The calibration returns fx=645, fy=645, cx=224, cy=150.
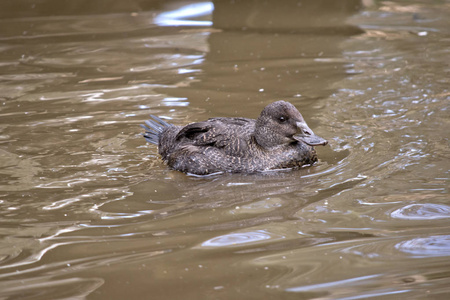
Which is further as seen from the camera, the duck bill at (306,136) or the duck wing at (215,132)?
the duck wing at (215,132)

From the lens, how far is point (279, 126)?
20.1 feet

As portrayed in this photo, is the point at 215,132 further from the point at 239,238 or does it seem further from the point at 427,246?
the point at 427,246

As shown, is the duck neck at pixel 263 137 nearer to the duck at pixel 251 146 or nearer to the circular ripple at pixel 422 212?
the duck at pixel 251 146

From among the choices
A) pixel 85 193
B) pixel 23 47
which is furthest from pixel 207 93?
pixel 23 47

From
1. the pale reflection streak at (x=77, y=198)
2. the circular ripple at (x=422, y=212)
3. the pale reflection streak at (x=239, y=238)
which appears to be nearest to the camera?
the pale reflection streak at (x=239, y=238)

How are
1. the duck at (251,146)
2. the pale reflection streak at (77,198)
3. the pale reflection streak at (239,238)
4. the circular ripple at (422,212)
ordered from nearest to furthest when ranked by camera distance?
the pale reflection streak at (239,238), the circular ripple at (422,212), the pale reflection streak at (77,198), the duck at (251,146)

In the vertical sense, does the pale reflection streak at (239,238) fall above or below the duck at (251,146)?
below

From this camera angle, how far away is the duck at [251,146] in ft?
19.8

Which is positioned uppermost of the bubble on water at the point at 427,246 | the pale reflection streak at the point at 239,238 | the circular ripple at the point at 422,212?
the pale reflection streak at the point at 239,238

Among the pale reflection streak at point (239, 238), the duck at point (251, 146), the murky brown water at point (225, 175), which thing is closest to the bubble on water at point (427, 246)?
the murky brown water at point (225, 175)

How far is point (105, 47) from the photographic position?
33.1 feet

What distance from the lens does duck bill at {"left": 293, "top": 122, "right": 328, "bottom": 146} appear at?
19.2ft

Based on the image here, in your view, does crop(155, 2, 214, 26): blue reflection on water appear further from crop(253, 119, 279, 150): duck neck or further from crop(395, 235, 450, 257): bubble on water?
crop(395, 235, 450, 257): bubble on water

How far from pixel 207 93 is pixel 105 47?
8.90 ft
